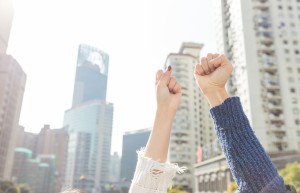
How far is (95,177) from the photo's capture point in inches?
6230

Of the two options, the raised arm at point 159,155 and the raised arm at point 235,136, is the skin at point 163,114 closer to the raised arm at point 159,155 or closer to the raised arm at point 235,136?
the raised arm at point 159,155

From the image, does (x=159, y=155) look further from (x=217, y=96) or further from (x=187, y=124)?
(x=187, y=124)

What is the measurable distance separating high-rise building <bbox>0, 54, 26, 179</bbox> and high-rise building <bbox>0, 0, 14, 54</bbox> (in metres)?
7.98

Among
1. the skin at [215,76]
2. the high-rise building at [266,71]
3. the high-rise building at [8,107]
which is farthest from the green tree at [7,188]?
the skin at [215,76]

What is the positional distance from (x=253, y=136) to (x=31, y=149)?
136277 millimetres

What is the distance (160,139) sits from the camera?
1.48 m

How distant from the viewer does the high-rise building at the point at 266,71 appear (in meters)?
43.9

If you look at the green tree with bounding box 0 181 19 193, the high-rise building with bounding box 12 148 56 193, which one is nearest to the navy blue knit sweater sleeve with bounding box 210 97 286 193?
the green tree with bounding box 0 181 19 193

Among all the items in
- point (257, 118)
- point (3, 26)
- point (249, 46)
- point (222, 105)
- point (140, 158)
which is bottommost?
point (140, 158)

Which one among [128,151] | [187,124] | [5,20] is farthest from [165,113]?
[128,151]

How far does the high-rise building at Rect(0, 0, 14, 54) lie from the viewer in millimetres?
65000

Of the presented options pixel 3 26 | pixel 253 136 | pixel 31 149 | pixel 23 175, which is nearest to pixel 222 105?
pixel 253 136

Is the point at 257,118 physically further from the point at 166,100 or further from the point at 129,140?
the point at 129,140

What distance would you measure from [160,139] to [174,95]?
25cm
